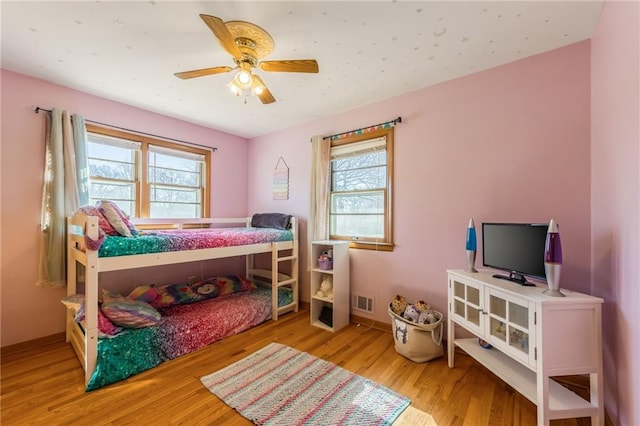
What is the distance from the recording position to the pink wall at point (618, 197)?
1.19 meters

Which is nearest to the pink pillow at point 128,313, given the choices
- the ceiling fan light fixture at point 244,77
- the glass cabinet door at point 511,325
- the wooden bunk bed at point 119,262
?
the wooden bunk bed at point 119,262

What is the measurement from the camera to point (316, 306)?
2977 mm

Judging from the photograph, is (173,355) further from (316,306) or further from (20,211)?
(20,211)

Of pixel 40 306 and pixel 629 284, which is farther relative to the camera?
pixel 40 306

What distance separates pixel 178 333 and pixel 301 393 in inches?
49.4

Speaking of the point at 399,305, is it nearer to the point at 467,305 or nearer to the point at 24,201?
the point at 467,305

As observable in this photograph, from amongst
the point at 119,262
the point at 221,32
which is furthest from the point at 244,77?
the point at 119,262

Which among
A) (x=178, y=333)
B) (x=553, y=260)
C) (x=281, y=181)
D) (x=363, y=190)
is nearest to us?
(x=553, y=260)

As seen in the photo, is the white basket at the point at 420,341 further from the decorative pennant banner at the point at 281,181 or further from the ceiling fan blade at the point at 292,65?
the decorative pennant banner at the point at 281,181

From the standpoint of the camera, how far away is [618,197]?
1379 millimetres

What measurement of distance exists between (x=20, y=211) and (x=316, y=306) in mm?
2926

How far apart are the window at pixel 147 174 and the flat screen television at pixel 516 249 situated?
11.1 ft

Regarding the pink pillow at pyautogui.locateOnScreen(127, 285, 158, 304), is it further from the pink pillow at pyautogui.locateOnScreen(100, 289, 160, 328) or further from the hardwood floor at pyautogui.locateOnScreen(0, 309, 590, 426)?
the hardwood floor at pyautogui.locateOnScreen(0, 309, 590, 426)

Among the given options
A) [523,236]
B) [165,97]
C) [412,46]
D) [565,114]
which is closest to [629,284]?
[523,236]
